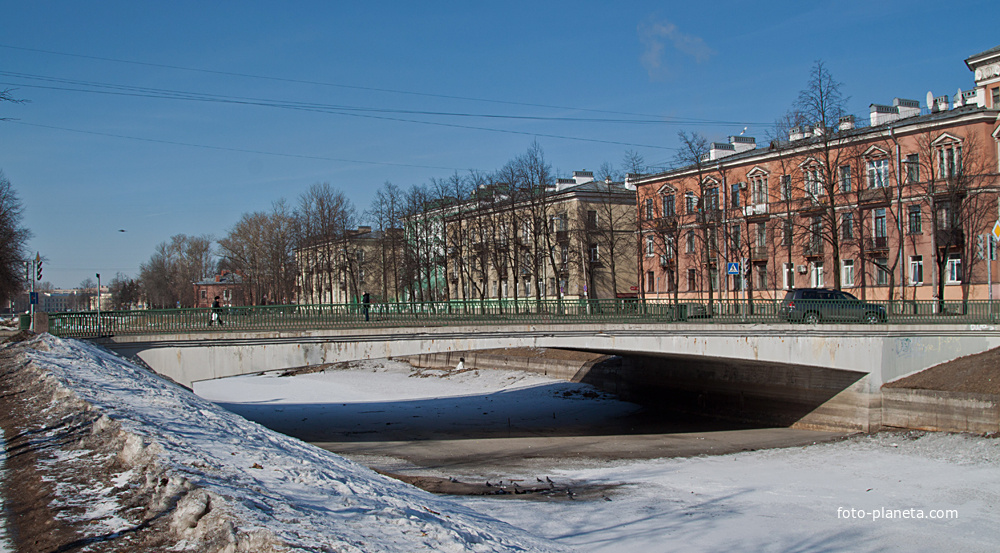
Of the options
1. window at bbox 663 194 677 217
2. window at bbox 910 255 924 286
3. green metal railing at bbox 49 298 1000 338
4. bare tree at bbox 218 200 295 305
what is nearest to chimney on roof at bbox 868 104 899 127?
window at bbox 910 255 924 286

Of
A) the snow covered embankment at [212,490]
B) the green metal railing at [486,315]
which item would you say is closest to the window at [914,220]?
the green metal railing at [486,315]

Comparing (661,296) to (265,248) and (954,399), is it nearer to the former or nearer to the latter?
(954,399)

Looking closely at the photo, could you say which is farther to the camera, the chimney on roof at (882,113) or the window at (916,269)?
the chimney on roof at (882,113)

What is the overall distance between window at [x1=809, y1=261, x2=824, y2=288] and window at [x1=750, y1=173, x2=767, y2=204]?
5.46 meters

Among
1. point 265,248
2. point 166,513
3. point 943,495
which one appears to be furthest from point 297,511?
point 265,248

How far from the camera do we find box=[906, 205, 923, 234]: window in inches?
1686

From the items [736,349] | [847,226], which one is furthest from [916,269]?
[736,349]

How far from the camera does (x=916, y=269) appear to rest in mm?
43469

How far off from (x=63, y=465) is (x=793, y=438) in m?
23.8

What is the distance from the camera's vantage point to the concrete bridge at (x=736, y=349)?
22.9m

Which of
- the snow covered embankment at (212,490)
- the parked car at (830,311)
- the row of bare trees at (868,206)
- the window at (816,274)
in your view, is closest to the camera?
the snow covered embankment at (212,490)

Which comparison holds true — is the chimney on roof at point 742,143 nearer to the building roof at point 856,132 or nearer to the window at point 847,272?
the building roof at point 856,132

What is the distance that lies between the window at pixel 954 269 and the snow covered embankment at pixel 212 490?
40987 millimetres

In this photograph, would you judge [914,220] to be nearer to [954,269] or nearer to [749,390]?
[954,269]
